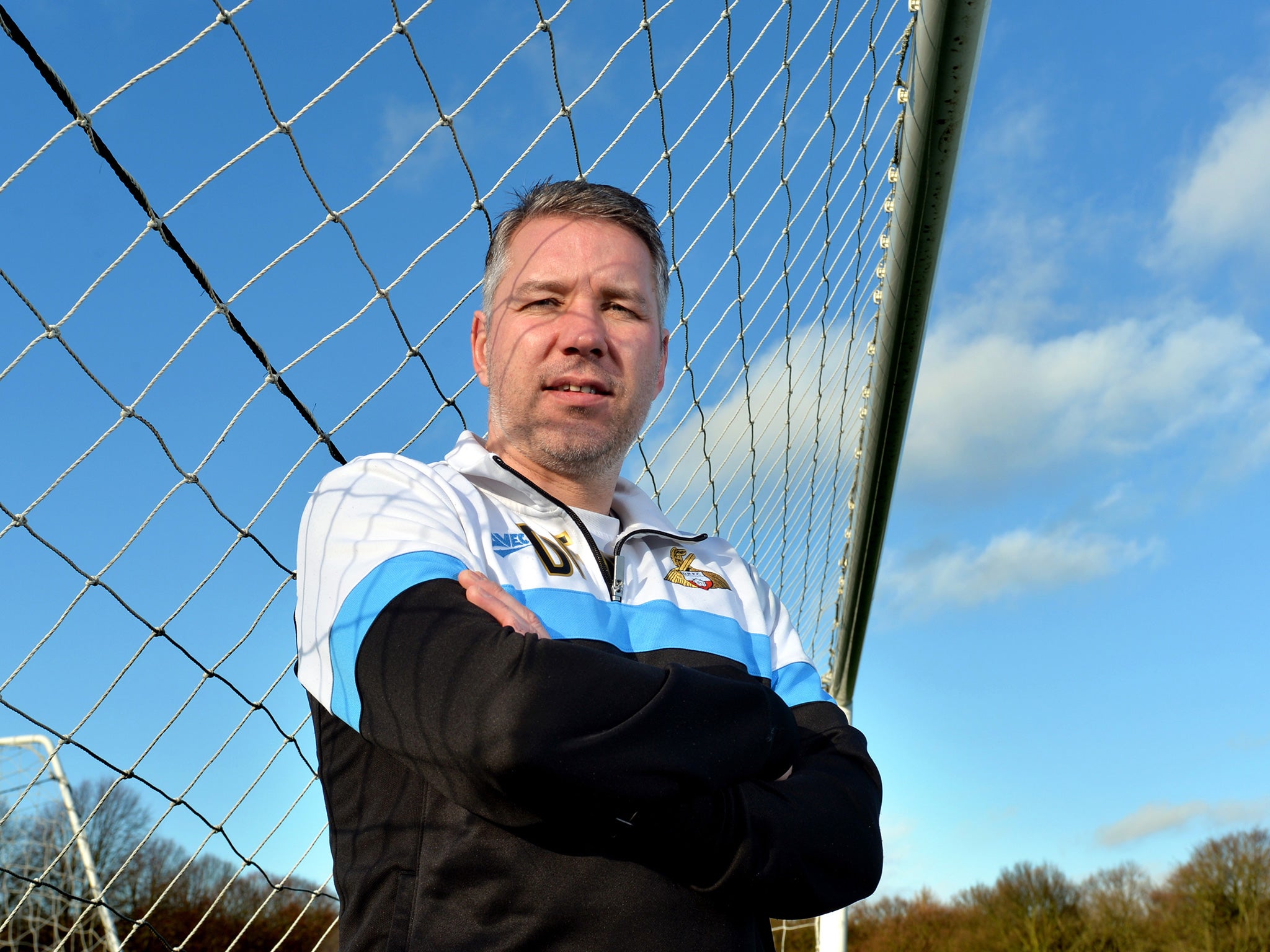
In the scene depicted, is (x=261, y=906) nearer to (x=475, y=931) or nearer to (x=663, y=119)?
(x=475, y=931)

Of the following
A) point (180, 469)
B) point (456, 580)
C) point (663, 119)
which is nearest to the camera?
point (456, 580)

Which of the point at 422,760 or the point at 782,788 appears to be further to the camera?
the point at 782,788

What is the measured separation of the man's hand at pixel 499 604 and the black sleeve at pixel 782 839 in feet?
0.84

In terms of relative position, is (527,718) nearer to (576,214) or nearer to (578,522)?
(578,522)

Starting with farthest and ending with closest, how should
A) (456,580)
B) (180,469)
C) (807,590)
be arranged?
(807,590)
(180,469)
(456,580)

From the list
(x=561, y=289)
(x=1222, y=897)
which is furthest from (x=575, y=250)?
(x=1222, y=897)

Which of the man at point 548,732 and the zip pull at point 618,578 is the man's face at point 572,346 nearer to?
the man at point 548,732

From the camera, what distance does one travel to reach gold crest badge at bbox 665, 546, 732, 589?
153 centimetres

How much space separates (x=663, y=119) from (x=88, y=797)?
1490 centimetres

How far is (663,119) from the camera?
2.48m

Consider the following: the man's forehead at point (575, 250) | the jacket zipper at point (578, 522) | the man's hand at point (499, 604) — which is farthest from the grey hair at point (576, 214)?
the man's hand at point (499, 604)

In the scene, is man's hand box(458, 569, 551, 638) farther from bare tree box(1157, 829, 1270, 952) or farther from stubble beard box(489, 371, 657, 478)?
bare tree box(1157, 829, 1270, 952)

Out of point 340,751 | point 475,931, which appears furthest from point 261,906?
point 475,931

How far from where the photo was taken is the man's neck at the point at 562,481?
1633mm
